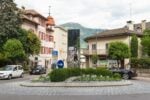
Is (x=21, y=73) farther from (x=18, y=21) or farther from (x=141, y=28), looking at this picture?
(x=141, y=28)

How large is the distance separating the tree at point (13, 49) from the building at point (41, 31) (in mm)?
12579

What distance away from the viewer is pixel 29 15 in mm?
79750

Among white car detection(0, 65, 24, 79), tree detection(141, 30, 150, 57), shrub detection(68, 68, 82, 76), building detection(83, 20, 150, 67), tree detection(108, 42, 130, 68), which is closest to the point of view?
shrub detection(68, 68, 82, 76)

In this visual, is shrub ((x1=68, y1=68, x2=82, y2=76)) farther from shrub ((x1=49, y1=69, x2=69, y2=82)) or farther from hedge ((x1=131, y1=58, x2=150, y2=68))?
hedge ((x1=131, y1=58, x2=150, y2=68))

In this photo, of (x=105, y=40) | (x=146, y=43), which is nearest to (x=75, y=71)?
(x=146, y=43)

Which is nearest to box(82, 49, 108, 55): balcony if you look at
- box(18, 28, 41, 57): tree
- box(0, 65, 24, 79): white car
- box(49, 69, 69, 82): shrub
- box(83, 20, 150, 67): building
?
box(83, 20, 150, 67): building

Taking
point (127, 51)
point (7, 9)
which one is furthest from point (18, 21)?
point (127, 51)

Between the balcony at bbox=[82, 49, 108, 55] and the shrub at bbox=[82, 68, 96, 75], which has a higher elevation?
the balcony at bbox=[82, 49, 108, 55]

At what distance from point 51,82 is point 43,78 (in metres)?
→ 2.01

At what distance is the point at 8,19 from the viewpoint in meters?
58.5

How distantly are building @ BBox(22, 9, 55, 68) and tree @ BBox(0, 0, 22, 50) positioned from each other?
30.9 ft

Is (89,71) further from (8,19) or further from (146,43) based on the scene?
(146,43)

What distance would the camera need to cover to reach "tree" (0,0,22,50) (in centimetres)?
5772

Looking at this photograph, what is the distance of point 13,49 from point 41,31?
3119 centimetres
